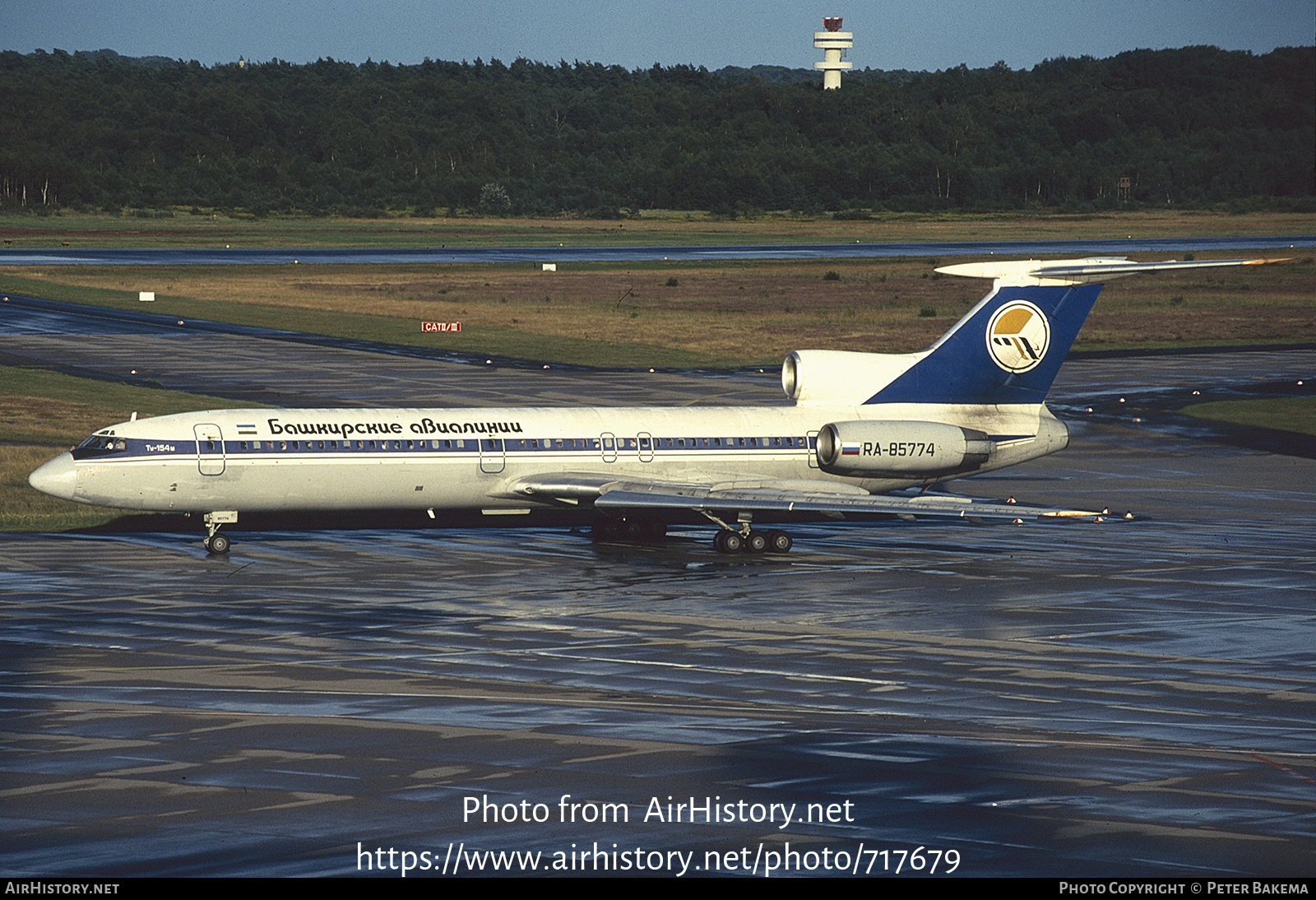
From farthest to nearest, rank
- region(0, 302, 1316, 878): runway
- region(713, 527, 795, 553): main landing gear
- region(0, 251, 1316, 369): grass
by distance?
region(0, 251, 1316, 369): grass, region(713, 527, 795, 553): main landing gear, region(0, 302, 1316, 878): runway

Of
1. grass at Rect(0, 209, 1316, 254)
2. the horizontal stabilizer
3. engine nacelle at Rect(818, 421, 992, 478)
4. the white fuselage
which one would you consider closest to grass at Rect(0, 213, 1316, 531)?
grass at Rect(0, 209, 1316, 254)

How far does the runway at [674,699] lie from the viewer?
1786 cm

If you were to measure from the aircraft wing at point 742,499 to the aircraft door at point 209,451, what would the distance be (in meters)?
6.54

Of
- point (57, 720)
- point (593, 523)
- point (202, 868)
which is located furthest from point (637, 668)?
point (593, 523)

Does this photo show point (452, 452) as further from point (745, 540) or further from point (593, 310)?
point (593, 310)

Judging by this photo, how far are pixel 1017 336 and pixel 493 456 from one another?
44.0ft

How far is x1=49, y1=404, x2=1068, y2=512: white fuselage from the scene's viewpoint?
3603 cm

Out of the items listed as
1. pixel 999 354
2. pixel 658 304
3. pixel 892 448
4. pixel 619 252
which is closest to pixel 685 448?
pixel 892 448

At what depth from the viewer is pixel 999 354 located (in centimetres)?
4031

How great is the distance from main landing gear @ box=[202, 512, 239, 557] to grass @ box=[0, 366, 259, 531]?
18.3 ft

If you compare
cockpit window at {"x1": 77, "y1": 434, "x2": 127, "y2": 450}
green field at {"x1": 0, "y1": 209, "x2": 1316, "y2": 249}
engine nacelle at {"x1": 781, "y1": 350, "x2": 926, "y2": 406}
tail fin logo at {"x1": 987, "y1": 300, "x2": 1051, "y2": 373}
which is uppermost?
green field at {"x1": 0, "y1": 209, "x2": 1316, "y2": 249}

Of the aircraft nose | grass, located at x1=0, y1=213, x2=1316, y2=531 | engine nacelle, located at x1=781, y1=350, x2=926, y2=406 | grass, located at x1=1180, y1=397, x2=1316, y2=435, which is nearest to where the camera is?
the aircraft nose

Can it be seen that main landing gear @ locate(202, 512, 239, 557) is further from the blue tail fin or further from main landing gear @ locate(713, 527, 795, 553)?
the blue tail fin

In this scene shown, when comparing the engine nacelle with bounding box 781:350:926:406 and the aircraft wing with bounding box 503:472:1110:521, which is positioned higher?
the engine nacelle with bounding box 781:350:926:406
